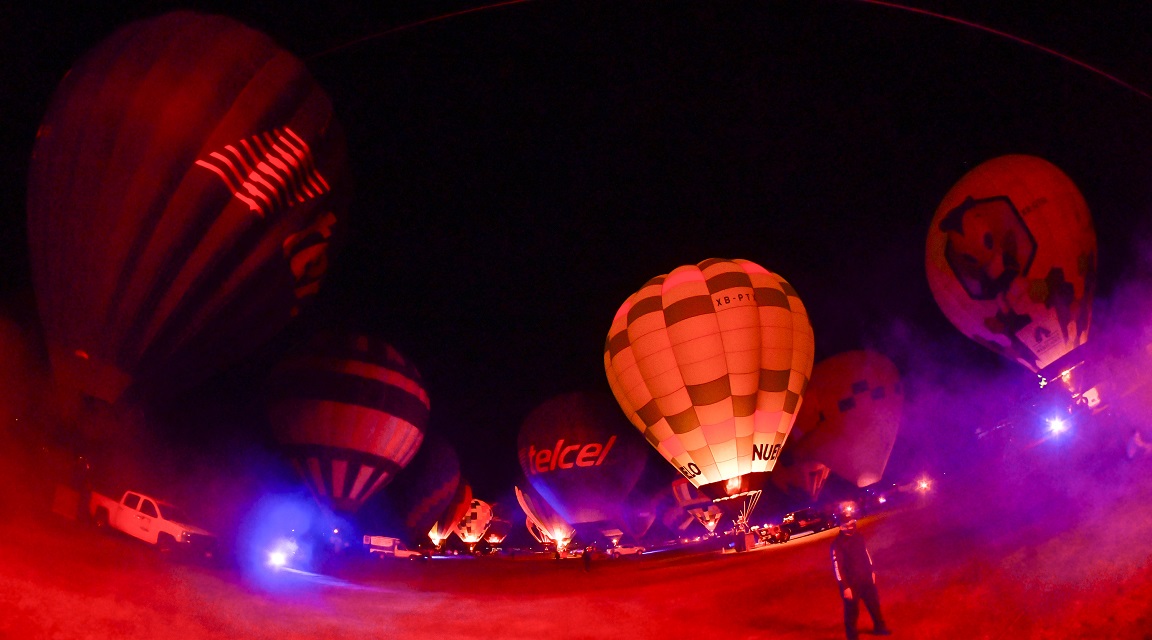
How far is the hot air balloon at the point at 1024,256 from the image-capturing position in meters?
11.6

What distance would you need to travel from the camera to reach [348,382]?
13203mm

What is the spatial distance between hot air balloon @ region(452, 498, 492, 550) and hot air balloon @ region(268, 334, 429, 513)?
2206 centimetres

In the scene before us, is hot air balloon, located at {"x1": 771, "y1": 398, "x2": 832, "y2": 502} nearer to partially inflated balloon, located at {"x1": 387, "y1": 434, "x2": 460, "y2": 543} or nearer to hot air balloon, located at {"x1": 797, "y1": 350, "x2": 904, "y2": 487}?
hot air balloon, located at {"x1": 797, "y1": 350, "x2": 904, "y2": 487}

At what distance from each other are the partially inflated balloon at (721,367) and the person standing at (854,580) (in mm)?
5499

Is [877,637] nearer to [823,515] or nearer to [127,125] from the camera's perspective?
[127,125]

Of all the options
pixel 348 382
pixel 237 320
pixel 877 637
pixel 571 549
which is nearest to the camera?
pixel 877 637

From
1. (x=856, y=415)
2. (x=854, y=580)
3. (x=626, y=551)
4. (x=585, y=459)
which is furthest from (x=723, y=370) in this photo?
(x=626, y=551)

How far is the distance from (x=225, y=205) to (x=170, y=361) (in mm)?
1801

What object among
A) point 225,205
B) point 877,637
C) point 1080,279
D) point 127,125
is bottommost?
point 877,637

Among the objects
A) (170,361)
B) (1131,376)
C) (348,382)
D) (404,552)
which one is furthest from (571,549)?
(170,361)

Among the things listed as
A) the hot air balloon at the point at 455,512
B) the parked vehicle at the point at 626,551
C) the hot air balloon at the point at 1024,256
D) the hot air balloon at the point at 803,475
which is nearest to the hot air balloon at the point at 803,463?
the hot air balloon at the point at 803,475

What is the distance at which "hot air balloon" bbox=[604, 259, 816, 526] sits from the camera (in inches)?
438

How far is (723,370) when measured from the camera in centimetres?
1120

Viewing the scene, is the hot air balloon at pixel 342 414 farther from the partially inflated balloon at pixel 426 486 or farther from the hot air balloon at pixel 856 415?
the hot air balloon at pixel 856 415
